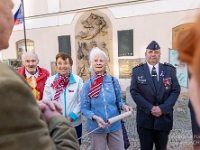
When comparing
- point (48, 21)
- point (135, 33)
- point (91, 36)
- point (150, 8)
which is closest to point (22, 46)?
point (48, 21)

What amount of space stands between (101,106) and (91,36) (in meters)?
7.43

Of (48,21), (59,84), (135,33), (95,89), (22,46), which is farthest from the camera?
(22,46)

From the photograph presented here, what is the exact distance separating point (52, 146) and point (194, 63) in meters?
0.56

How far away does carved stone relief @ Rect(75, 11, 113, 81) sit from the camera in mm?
9656

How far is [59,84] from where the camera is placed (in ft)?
9.82

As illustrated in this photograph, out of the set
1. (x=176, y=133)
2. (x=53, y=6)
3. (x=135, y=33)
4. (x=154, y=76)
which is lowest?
(x=176, y=133)

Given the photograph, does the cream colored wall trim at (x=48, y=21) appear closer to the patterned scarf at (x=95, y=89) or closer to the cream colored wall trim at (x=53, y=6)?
the cream colored wall trim at (x=53, y=6)

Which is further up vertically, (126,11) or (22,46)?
(126,11)

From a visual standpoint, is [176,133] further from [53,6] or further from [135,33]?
[53,6]

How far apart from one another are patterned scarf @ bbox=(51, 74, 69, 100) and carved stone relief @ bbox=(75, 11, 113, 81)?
22.1 ft

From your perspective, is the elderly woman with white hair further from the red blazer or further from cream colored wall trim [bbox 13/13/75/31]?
cream colored wall trim [bbox 13/13/75/31]

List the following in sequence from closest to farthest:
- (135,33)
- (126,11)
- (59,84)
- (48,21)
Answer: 1. (59,84)
2. (135,33)
3. (126,11)
4. (48,21)

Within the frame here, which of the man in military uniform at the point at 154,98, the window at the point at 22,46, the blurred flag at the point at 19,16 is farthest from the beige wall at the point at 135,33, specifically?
the man in military uniform at the point at 154,98

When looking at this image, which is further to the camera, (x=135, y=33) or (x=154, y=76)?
(x=135, y=33)
